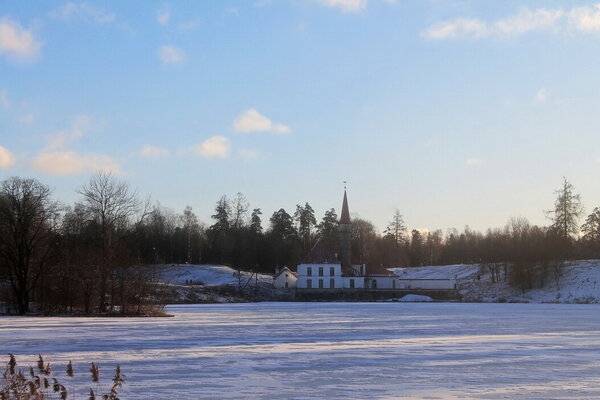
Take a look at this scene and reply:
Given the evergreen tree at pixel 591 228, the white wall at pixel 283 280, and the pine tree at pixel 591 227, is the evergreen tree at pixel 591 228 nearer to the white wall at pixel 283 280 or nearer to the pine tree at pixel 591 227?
the pine tree at pixel 591 227

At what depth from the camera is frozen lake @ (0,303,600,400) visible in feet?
38.6

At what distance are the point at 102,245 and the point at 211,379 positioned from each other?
33500mm

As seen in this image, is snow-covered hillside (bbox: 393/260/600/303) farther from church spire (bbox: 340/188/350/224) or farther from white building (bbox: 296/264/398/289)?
church spire (bbox: 340/188/350/224)

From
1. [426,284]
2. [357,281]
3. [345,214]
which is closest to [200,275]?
[345,214]

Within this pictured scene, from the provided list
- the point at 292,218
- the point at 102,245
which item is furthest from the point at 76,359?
the point at 292,218

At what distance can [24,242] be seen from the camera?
157 feet

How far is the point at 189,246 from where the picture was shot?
112 metres

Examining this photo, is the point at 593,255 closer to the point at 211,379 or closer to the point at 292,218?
the point at 292,218

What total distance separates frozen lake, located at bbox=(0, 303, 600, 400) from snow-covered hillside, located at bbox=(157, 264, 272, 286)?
2524 inches

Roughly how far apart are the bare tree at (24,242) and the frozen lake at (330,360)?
21.7 meters

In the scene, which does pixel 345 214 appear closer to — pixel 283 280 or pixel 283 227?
pixel 283 280

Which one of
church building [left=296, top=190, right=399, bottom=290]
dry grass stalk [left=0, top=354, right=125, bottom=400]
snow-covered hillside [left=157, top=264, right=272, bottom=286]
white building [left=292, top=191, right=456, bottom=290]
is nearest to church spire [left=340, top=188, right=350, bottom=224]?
church building [left=296, top=190, right=399, bottom=290]

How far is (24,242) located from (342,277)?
158ft

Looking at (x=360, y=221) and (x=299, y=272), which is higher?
(x=360, y=221)
